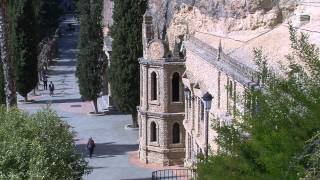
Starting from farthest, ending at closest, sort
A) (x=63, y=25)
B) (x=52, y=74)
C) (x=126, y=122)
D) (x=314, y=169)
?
(x=63, y=25), (x=52, y=74), (x=126, y=122), (x=314, y=169)

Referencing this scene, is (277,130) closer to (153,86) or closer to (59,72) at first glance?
(153,86)

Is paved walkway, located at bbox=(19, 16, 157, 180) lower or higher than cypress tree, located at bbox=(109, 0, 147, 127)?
lower

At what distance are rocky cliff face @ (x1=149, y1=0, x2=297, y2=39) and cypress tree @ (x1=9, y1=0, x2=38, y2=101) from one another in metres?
11.6

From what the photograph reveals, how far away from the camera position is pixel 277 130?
8812mm

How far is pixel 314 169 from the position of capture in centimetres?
664

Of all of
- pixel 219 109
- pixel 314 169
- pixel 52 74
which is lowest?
pixel 52 74

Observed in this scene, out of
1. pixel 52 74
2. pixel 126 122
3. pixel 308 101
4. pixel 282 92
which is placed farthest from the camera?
pixel 52 74

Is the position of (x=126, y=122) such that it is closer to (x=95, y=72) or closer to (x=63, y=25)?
(x=95, y=72)

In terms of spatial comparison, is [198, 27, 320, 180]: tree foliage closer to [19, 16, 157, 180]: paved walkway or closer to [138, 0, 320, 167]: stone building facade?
[138, 0, 320, 167]: stone building facade

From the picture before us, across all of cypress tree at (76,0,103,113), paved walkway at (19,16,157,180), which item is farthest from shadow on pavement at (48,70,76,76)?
cypress tree at (76,0,103,113)

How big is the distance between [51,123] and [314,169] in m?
13.3

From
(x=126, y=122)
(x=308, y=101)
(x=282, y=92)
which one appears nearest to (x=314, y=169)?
(x=308, y=101)

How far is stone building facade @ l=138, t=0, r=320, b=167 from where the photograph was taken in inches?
914

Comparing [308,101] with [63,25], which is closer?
[308,101]
